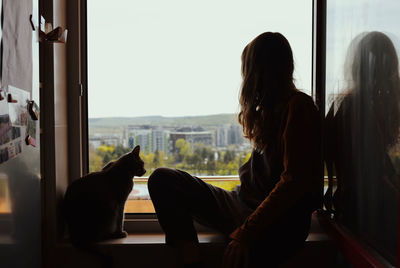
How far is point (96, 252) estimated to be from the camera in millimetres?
1463

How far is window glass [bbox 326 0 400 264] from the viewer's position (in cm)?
94

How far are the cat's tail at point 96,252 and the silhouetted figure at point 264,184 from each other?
298 millimetres

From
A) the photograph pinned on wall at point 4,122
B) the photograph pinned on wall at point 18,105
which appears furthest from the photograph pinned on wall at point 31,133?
the photograph pinned on wall at point 4,122

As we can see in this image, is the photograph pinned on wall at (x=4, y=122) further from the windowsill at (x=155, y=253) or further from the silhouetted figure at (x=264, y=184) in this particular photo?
the windowsill at (x=155, y=253)

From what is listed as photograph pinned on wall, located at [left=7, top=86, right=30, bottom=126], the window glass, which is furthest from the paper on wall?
the window glass

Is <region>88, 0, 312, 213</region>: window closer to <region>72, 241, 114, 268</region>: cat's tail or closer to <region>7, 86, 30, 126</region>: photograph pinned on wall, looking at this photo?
<region>72, 241, 114, 268</region>: cat's tail

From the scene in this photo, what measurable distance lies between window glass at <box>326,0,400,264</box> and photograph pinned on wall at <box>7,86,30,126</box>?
951 mm

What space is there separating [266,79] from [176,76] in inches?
21.9

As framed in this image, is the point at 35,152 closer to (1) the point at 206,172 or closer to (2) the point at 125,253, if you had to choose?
(2) the point at 125,253

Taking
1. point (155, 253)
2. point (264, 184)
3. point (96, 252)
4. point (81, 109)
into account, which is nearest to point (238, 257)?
Answer: point (264, 184)

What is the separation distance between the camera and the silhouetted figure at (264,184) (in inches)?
46.7

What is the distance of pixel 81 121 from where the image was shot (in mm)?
1738

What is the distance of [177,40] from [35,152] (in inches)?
32.2

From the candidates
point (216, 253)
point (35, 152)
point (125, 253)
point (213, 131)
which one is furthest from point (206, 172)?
point (35, 152)
